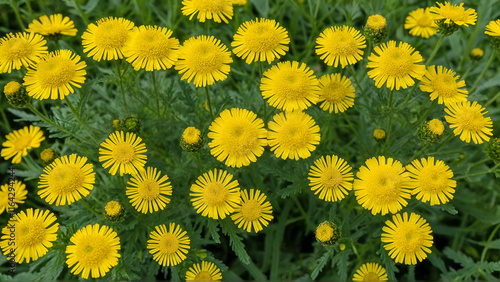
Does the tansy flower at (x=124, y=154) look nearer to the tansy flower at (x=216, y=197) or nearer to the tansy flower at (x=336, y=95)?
the tansy flower at (x=216, y=197)

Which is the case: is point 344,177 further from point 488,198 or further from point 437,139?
point 488,198

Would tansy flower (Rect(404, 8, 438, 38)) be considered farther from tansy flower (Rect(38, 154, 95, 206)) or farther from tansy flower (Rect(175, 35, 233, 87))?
tansy flower (Rect(38, 154, 95, 206))

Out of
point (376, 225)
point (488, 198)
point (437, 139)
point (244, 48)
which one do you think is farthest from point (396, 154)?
point (488, 198)

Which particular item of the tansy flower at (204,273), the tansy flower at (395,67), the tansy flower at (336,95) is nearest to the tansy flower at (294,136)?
the tansy flower at (336,95)

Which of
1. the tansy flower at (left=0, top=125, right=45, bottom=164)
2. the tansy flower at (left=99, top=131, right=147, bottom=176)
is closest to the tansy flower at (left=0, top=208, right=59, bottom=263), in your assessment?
the tansy flower at (left=99, top=131, right=147, bottom=176)

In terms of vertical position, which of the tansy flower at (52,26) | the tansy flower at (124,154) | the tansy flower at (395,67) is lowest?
the tansy flower at (124,154)

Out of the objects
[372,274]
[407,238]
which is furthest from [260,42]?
[372,274]
